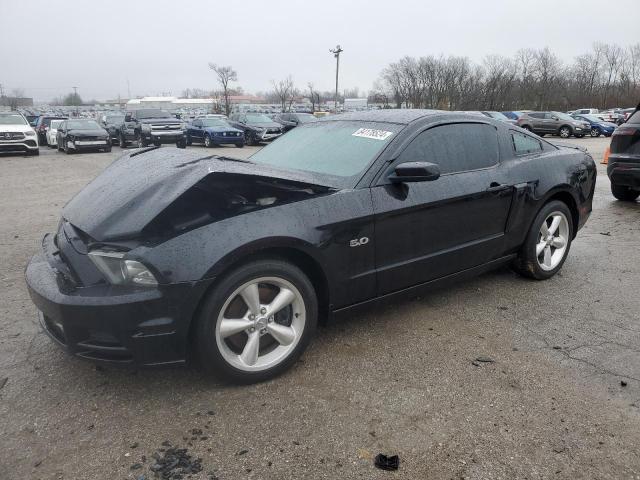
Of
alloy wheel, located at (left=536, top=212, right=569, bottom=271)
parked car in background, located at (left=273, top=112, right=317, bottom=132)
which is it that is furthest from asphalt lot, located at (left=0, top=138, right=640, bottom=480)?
parked car in background, located at (left=273, top=112, right=317, bottom=132)

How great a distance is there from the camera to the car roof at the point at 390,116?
3.74m

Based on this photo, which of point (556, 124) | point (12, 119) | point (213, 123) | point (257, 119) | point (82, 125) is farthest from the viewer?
point (556, 124)

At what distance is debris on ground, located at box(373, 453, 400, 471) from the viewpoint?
224 cm

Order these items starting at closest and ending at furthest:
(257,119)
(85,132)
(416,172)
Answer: (416,172)
(85,132)
(257,119)

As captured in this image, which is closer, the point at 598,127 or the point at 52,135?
the point at 52,135

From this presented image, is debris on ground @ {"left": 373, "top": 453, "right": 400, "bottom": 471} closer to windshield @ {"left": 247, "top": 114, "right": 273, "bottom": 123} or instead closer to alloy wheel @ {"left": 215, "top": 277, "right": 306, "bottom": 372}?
alloy wheel @ {"left": 215, "top": 277, "right": 306, "bottom": 372}

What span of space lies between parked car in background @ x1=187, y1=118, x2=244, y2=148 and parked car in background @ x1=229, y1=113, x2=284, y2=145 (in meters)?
1.06

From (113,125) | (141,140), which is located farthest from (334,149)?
(113,125)

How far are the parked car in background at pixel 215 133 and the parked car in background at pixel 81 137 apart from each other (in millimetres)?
4204

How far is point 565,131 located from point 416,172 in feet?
98.3

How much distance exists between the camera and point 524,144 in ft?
14.4

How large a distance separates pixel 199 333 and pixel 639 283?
4.10 metres

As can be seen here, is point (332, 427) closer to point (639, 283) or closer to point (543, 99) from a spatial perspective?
point (639, 283)

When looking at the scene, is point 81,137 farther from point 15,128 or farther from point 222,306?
point 222,306
